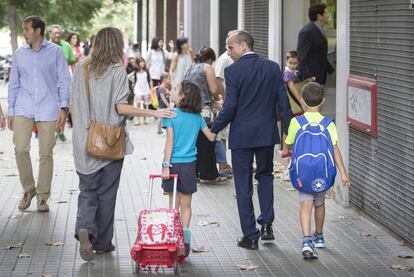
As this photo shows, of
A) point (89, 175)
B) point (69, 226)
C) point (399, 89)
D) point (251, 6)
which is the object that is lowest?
point (69, 226)

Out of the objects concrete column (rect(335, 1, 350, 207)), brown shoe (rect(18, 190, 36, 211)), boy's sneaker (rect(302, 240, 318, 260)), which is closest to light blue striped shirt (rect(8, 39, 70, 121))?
brown shoe (rect(18, 190, 36, 211))

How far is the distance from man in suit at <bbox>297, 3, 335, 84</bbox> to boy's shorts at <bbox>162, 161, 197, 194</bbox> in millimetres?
5078

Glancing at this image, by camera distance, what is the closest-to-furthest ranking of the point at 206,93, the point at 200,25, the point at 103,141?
the point at 103,141 < the point at 206,93 < the point at 200,25

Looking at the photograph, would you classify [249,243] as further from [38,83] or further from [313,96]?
[38,83]

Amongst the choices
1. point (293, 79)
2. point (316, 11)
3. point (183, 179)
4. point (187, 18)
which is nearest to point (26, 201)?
point (183, 179)

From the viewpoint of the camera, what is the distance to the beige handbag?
8414 millimetres

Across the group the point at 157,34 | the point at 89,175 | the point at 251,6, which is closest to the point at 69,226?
the point at 89,175

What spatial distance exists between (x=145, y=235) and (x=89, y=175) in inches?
35.9

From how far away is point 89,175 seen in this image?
859 centimetres

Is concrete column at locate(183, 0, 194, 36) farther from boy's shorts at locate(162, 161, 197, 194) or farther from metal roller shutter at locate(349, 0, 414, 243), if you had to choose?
boy's shorts at locate(162, 161, 197, 194)

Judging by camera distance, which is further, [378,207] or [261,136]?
[378,207]

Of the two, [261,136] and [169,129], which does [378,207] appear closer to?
[261,136]

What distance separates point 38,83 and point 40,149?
0.67 meters

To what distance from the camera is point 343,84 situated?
11391mm
